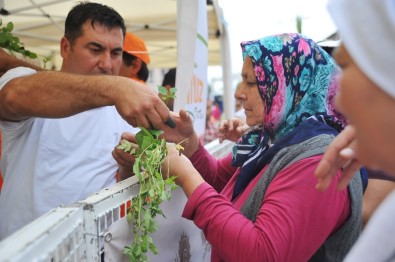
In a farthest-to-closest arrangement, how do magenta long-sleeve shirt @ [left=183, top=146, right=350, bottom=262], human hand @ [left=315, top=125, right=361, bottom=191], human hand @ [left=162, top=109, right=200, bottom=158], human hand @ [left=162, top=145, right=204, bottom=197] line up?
1. human hand @ [left=162, top=109, right=200, bottom=158]
2. human hand @ [left=162, top=145, right=204, bottom=197]
3. magenta long-sleeve shirt @ [left=183, top=146, right=350, bottom=262]
4. human hand @ [left=315, top=125, right=361, bottom=191]

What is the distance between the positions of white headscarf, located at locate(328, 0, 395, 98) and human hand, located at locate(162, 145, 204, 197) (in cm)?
96

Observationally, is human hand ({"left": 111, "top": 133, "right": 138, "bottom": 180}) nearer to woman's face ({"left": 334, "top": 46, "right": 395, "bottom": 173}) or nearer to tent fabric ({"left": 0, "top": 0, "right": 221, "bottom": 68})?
woman's face ({"left": 334, "top": 46, "right": 395, "bottom": 173})

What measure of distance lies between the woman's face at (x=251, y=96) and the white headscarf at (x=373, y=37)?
102 cm

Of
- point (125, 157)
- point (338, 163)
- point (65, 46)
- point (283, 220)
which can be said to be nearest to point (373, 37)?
point (338, 163)

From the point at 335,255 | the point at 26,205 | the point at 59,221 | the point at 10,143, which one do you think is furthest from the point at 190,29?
the point at 59,221

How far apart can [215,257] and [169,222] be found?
25 cm

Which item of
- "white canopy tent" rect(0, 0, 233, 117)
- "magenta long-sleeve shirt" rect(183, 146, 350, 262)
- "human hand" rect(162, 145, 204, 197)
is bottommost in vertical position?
"magenta long-sleeve shirt" rect(183, 146, 350, 262)

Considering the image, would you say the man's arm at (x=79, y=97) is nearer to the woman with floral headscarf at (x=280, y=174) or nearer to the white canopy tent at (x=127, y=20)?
the woman with floral headscarf at (x=280, y=174)

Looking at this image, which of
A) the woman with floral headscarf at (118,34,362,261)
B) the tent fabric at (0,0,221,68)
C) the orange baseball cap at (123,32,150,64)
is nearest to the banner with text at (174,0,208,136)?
the woman with floral headscarf at (118,34,362,261)

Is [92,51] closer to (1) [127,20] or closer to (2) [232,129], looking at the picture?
(2) [232,129]

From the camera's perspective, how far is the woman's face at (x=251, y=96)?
5.70 feet

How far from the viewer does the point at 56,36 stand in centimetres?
576

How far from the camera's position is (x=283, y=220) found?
1.36 metres

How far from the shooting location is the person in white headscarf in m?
0.66
